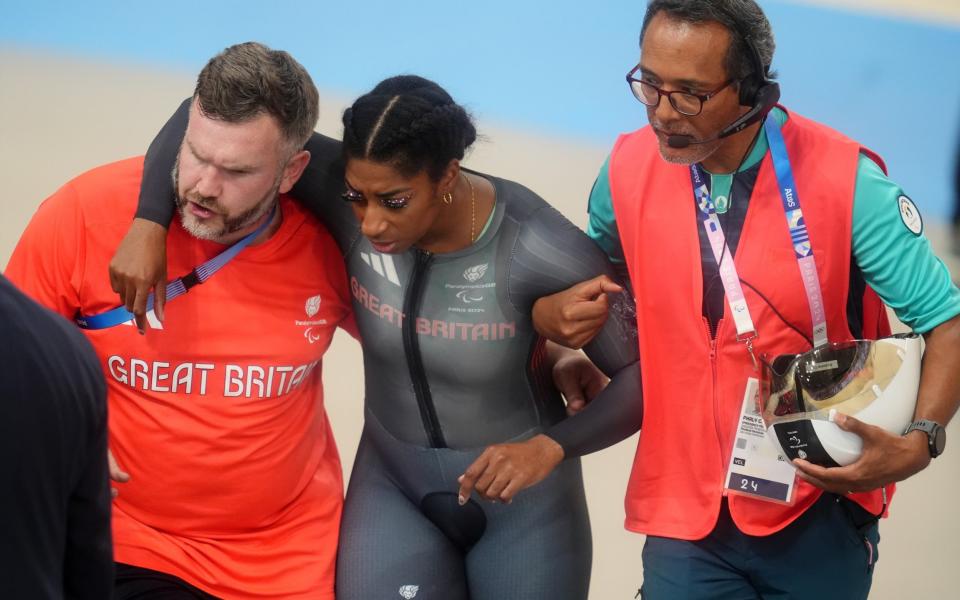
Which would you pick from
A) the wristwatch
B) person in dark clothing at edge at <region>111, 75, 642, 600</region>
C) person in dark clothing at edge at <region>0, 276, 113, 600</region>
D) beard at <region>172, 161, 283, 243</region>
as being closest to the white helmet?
the wristwatch

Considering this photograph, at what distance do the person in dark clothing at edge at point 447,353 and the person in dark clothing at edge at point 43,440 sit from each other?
94cm

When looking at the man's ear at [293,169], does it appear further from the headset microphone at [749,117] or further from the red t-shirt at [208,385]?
the headset microphone at [749,117]

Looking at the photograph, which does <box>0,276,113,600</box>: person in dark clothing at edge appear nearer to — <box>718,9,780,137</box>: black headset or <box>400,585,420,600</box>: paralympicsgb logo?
<box>400,585,420,600</box>: paralympicsgb logo

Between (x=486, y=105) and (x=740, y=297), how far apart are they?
6.07 metres

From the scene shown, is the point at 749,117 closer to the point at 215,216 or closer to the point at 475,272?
the point at 475,272

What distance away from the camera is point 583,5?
31.7 feet

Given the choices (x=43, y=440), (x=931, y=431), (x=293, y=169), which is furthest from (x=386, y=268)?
(x=43, y=440)

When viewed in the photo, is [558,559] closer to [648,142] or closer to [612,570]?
[648,142]

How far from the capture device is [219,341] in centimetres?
287

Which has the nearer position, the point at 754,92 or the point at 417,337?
the point at 754,92

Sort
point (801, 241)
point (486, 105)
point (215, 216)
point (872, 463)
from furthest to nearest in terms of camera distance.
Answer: point (486, 105)
point (215, 216)
point (801, 241)
point (872, 463)

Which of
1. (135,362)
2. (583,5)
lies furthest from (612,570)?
(583,5)

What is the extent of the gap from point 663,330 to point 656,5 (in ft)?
2.17

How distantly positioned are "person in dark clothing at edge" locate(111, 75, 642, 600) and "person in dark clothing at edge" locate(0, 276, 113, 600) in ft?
3.10
